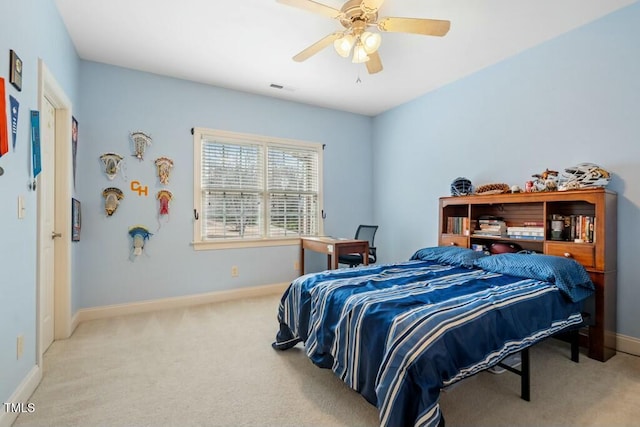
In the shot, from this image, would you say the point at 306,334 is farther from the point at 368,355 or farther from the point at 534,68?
the point at 534,68

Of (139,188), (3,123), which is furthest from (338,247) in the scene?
(3,123)

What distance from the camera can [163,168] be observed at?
3590mm

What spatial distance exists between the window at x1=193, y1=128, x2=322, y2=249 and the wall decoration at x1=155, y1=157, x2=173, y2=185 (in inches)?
12.3

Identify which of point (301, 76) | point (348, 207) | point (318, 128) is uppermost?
point (301, 76)

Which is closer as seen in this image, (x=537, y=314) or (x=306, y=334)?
(x=537, y=314)

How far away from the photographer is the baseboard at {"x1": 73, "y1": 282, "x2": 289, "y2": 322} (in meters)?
3.23

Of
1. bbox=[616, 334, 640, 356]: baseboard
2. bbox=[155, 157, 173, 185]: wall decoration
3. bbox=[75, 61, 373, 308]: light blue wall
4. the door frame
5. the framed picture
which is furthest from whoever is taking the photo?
bbox=[155, 157, 173, 185]: wall decoration

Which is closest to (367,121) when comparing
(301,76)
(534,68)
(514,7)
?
(301,76)

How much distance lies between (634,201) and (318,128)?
11.8 feet

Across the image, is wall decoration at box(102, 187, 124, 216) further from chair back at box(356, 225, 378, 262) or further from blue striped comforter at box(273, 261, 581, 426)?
chair back at box(356, 225, 378, 262)

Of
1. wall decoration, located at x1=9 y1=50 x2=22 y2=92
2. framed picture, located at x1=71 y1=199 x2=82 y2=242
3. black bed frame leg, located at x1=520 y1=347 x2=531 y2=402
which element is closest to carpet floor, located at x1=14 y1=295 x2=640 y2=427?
black bed frame leg, located at x1=520 y1=347 x2=531 y2=402

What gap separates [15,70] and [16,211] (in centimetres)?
77

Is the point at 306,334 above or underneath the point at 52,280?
underneath

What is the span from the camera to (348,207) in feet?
16.3
